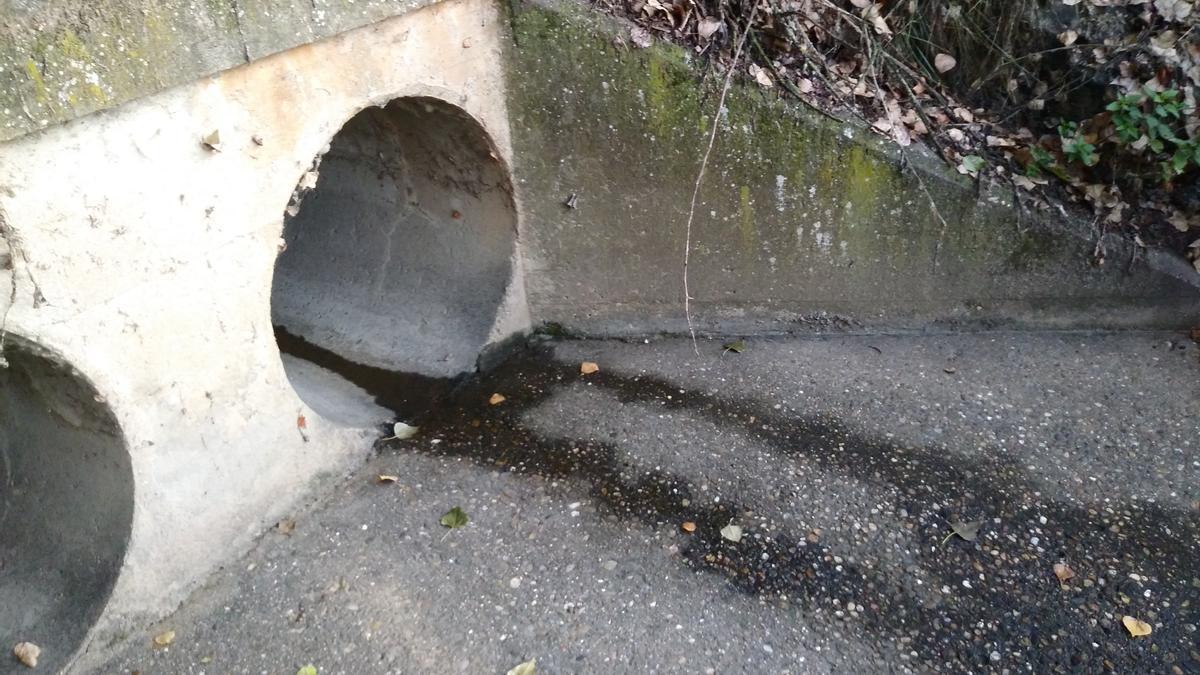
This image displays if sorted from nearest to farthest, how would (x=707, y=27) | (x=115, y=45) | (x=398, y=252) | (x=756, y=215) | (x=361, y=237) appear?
1. (x=115, y=45)
2. (x=707, y=27)
3. (x=756, y=215)
4. (x=398, y=252)
5. (x=361, y=237)

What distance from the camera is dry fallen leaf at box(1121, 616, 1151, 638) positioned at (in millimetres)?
2824

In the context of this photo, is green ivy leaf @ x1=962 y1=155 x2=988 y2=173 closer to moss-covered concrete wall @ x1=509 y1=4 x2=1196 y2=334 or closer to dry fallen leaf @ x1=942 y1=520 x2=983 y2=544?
moss-covered concrete wall @ x1=509 y1=4 x2=1196 y2=334

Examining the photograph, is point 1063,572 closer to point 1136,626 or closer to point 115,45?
point 1136,626

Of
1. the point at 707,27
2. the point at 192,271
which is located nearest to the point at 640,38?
the point at 707,27

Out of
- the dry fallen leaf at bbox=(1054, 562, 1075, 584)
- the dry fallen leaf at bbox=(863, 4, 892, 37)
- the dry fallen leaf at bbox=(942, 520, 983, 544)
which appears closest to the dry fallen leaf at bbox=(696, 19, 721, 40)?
the dry fallen leaf at bbox=(863, 4, 892, 37)

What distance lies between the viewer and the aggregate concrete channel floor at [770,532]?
289cm

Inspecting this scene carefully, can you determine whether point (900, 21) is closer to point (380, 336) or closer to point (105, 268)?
point (380, 336)

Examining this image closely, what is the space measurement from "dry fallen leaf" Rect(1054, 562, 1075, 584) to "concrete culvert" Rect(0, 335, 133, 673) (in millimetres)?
3228

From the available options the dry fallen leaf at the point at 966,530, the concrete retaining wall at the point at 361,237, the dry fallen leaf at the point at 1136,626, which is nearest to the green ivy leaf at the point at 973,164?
the concrete retaining wall at the point at 361,237

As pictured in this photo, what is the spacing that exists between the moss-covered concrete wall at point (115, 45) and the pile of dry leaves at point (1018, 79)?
5.41 feet

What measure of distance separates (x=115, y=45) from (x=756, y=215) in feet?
9.13

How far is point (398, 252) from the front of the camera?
4.88 meters

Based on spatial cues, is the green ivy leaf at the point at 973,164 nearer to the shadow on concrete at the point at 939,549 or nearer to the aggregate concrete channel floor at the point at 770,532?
the aggregate concrete channel floor at the point at 770,532

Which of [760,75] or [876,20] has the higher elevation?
[876,20]
